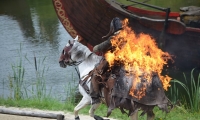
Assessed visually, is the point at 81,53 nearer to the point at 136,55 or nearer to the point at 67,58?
the point at 67,58

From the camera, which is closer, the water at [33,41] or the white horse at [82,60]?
the white horse at [82,60]

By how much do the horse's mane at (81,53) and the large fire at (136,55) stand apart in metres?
0.58

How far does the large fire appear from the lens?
417 cm

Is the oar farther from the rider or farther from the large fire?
the rider

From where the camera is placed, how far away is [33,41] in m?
Result: 11.7

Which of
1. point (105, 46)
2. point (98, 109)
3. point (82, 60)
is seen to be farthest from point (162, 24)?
point (105, 46)

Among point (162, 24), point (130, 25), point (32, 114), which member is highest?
point (162, 24)

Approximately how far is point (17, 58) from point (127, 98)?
6.54m

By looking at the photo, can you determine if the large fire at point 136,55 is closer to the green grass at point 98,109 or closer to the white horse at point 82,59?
the white horse at point 82,59

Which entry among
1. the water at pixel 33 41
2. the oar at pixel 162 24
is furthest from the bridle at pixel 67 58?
the oar at pixel 162 24

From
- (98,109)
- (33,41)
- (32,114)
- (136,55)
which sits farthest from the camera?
(33,41)

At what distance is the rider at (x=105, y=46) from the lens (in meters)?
4.25

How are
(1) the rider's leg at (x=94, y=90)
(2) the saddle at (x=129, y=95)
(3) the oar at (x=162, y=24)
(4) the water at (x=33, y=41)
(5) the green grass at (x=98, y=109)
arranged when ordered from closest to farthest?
(2) the saddle at (x=129, y=95)
(1) the rider's leg at (x=94, y=90)
(5) the green grass at (x=98, y=109)
(3) the oar at (x=162, y=24)
(4) the water at (x=33, y=41)

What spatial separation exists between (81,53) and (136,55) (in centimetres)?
92
